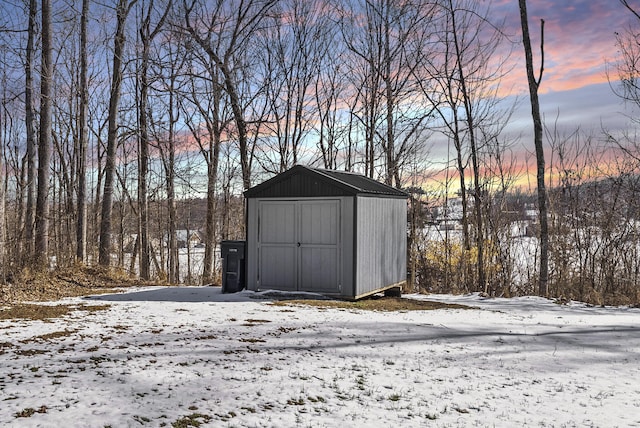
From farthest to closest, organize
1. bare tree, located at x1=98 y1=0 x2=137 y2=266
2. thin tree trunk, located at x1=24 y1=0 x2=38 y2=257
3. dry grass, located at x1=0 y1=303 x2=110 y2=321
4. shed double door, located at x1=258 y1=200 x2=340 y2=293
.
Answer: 1. bare tree, located at x1=98 y1=0 x2=137 y2=266
2. thin tree trunk, located at x1=24 y1=0 x2=38 y2=257
3. shed double door, located at x1=258 y1=200 x2=340 y2=293
4. dry grass, located at x1=0 y1=303 x2=110 y2=321

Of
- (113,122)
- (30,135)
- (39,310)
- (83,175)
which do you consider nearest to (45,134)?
(30,135)

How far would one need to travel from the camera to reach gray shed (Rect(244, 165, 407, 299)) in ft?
31.0

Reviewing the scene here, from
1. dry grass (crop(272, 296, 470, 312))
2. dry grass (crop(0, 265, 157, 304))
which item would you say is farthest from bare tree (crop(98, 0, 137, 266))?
dry grass (crop(272, 296, 470, 312))

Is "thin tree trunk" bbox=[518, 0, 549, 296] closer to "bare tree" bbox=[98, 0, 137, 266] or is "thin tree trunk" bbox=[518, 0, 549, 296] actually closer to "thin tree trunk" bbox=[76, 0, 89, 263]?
"bare tree" bbox=[98, 0, 137, 266]

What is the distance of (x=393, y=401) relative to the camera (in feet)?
14.1

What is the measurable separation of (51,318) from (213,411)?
4.66 metres

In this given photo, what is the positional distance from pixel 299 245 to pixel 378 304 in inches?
78.1

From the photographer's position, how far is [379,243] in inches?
403

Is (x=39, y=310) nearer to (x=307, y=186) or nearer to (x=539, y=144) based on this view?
(x=307, y=186)

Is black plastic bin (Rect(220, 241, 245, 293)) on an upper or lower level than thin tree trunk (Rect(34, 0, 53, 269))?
lower

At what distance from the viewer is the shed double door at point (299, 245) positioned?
9.64m

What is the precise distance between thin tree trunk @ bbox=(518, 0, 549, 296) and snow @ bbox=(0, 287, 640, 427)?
351 centimetres

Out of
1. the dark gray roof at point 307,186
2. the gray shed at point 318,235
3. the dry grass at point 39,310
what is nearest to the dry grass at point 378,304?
the gray shed at point 318,235

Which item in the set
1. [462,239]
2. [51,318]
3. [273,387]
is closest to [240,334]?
[273,387]
